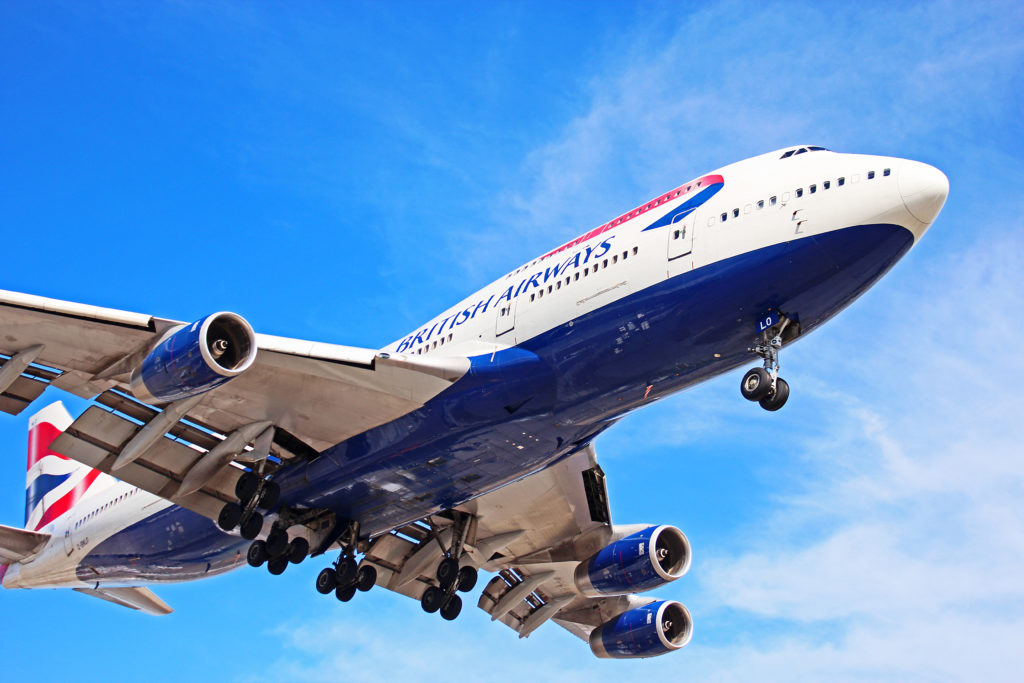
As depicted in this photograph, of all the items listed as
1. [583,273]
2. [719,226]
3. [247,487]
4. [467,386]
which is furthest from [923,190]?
[247,487]

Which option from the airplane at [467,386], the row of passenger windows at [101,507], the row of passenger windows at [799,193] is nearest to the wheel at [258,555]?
the airplane at [467,386]

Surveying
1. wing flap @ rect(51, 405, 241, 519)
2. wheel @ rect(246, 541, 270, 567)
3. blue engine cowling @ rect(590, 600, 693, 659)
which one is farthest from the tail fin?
blue engine cowling @ rect(590, 600, 693, 659)

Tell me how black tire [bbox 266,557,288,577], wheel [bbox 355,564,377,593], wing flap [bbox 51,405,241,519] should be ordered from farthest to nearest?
wheel [bbox 355,564,377,593] → black tire [bbox 266,557,288,577] → wing flap [bbox 51,405,241,519]

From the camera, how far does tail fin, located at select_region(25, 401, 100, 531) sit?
28245mm

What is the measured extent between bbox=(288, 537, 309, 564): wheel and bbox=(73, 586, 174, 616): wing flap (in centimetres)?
761

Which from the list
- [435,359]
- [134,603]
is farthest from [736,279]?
[134,603]

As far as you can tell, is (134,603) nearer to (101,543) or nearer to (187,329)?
(101,543)

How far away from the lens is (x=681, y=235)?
17.7 meters

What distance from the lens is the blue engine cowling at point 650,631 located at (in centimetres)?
2608

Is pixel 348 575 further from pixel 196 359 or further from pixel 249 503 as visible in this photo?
pixel 196 359

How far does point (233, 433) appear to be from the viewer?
20625 mm

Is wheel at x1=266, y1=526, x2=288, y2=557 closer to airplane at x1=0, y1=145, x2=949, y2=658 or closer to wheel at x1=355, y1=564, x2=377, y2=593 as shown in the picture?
airplane at x1=0, y1=145, x2=949, y2=658

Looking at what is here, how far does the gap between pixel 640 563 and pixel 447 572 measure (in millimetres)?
4284

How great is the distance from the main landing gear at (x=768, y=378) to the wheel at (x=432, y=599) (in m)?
10.1
